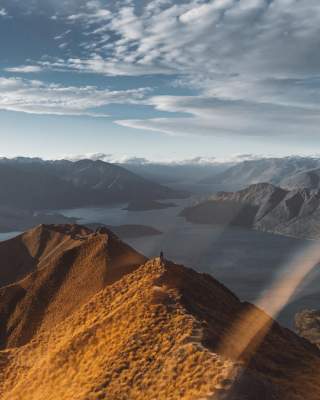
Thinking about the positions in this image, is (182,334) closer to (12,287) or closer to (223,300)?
(223,300)

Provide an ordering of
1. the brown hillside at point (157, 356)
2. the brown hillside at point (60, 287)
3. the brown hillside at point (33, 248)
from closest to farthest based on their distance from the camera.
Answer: the brown hillside at point (157, 356) < the brown hillside at point (60, 287) < the brown hillside at point (33, 248)

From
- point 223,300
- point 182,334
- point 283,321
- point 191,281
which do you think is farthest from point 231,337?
point 283,321

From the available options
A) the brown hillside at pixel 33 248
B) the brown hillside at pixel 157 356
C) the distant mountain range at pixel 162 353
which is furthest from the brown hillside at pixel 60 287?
the brown hillside at pixel 33 248

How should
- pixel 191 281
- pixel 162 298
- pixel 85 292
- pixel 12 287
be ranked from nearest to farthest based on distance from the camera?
pixel 162 298 → pixel 191 281 → pixel 85 292 → pixel 12 287

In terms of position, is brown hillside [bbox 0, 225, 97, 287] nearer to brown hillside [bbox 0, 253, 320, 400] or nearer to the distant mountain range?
the distant mountain range

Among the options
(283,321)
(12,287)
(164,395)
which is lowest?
(283,321)

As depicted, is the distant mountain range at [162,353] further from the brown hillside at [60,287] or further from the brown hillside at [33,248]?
the brown hillside at [33,248]

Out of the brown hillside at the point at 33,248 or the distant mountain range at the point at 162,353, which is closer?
the distant mountain range at the point at 162,353
